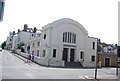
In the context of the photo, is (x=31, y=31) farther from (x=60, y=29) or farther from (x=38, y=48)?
(x=60, y=29)

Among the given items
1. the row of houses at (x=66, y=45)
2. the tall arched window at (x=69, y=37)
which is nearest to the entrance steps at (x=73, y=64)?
the row of houses at (x=66, y=45)

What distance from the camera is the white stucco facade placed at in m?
37.0

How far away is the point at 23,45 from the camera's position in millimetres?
64562

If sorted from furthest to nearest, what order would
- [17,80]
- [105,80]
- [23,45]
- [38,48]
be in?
[23,45]
[38,48]
[105,80]
[17,80]

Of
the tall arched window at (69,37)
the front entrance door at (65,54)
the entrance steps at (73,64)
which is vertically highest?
the tall arched window at (69,37)

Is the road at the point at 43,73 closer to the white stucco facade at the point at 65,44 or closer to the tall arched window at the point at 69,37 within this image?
the white stucco facade at the point at 65,44

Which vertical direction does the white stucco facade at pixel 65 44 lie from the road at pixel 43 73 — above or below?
above

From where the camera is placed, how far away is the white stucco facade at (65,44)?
121ft

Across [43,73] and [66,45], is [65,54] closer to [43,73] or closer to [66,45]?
[66,45]

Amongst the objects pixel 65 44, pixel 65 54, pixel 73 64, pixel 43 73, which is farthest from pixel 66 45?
pixel 43 73

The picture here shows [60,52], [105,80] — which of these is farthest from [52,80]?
[60,52]

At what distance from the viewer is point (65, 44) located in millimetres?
38562

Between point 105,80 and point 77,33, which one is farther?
point 77,33

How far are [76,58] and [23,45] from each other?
2992cm
